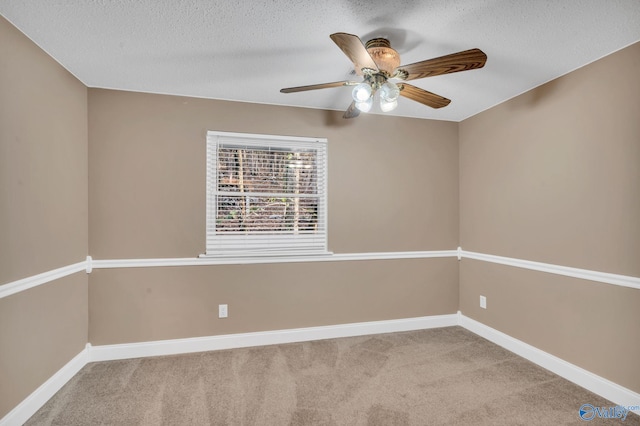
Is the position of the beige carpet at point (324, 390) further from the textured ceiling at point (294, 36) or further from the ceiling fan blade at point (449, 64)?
the textured ceiling at point (294, 36)

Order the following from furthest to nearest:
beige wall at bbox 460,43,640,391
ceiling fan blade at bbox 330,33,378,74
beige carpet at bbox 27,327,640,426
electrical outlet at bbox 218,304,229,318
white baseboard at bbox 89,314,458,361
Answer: electrical outlet at bbox 218,304,229,318
white baseboard at bbox 89,314,458,361
beige wall at bbox 460,43,640,391
beige carpet at bbox 27,327,640,426
ceiling fan blade at bbox 330,33,378,74

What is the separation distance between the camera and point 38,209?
2.13 metres

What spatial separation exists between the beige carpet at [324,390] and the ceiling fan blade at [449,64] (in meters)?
2.10

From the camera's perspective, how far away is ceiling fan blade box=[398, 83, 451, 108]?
2094 millimetres

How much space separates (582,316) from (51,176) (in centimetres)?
402

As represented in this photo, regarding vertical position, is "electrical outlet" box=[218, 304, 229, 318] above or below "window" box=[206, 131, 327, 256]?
below

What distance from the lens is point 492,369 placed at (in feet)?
8.62

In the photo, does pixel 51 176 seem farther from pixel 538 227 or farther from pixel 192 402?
pixel 538 227

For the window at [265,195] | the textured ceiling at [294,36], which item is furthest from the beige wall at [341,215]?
the textured ceiling at [294,36]

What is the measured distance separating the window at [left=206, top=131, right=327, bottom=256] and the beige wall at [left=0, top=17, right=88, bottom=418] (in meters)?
1.04

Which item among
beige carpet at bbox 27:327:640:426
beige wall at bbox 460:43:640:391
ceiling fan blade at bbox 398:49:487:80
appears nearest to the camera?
ceiling fan blade at bbox 398:49:487:80

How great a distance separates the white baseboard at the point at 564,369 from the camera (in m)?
2.11

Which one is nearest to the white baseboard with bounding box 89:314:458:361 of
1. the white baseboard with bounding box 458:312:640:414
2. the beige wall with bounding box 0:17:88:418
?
the beige wall with bounding box 0:17:88:418

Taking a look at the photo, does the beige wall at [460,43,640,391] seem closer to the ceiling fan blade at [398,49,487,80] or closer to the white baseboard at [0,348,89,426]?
the ceiling fan blade at [398,49,487,80]
